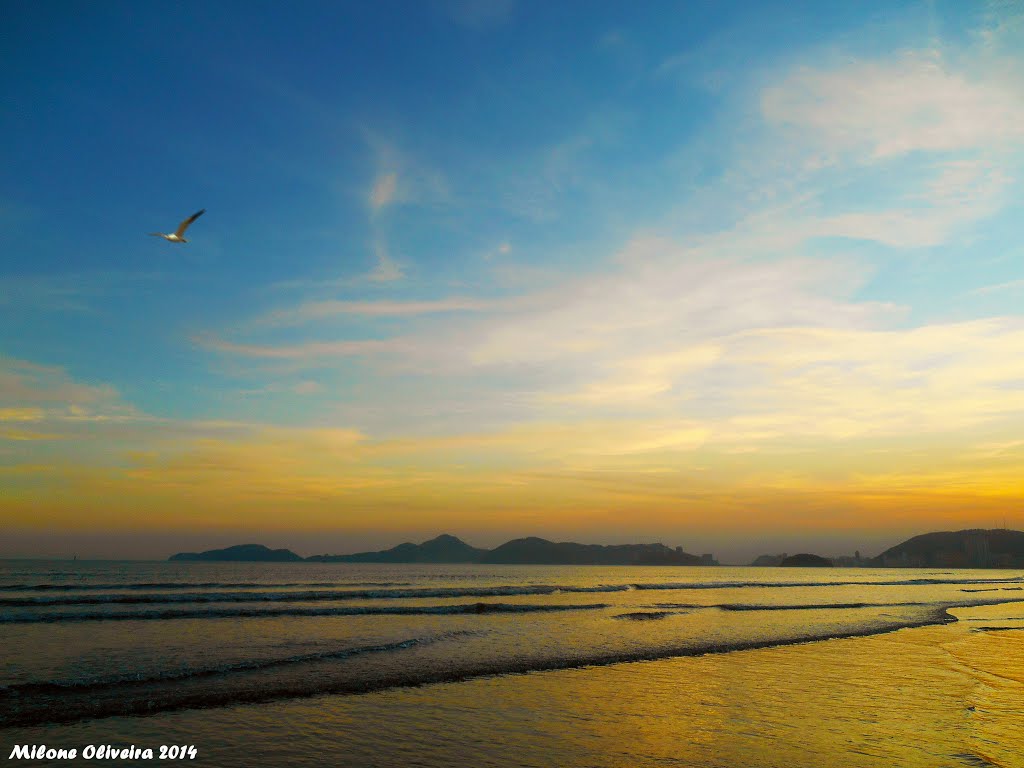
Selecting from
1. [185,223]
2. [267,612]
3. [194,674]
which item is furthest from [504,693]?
[267,612]

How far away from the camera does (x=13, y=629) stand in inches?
965

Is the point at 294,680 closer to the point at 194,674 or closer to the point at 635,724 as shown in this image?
the point at 194,674

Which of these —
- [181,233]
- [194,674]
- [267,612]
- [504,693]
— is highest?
[181,233]

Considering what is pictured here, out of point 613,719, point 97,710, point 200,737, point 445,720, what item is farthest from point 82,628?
point 613,719

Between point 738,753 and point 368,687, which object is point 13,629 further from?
point 738,753

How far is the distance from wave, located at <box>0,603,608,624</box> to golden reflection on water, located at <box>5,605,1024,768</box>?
19975 millimetres

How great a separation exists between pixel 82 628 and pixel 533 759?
23.7 metres

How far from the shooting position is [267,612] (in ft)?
109

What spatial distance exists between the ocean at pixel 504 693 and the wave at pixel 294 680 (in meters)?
0.08

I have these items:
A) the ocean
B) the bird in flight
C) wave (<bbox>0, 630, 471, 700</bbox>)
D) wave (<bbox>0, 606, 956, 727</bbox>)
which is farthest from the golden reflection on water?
the bird in flight

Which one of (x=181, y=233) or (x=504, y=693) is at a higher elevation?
(x=181, y=233)

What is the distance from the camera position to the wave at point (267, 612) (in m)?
28.8

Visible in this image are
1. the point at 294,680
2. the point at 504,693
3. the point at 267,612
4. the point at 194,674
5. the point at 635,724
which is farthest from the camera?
the point at 267,612

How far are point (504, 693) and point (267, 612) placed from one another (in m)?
23.0
